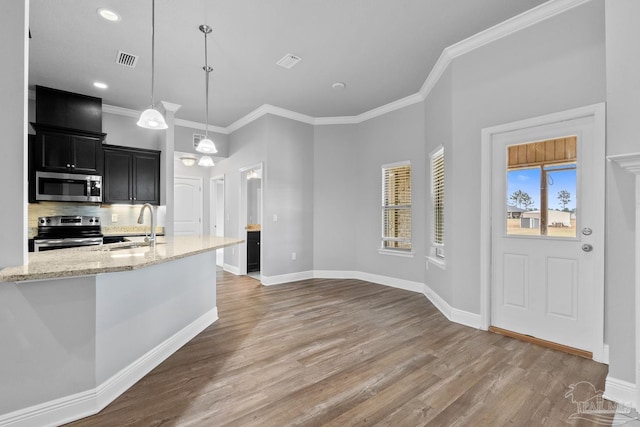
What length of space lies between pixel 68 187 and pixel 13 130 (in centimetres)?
322

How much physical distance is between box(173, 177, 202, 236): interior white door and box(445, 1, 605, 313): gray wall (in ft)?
19.2

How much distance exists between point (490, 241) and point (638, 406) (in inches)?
63.4

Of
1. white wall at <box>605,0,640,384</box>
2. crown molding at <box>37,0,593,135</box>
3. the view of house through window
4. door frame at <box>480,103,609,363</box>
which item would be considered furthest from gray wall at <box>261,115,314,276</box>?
white wall at <box>605,0,640,384</box>

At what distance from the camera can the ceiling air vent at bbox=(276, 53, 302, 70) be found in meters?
3.58

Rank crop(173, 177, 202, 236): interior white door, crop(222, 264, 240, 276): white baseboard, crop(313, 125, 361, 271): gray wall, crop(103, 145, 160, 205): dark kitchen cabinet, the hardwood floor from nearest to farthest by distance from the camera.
A: the hardwood floor < crop(103, 145, 160, 205): dark kitchen cabinet < crop(313, 125, 361, 271): gray wall < crop(222, 264, 240, 276): white baseboard < crop(173, 177, 202, 236): interior white door

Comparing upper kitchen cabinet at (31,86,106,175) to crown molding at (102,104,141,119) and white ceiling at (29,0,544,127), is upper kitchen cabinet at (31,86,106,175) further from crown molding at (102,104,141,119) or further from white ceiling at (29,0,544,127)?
crown molding at (102,104,141,119)

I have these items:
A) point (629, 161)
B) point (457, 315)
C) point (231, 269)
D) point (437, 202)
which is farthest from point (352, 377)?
point (231, 269)

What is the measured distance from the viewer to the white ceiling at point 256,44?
9.03ft

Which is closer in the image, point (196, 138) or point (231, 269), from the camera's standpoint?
point (196, 138)

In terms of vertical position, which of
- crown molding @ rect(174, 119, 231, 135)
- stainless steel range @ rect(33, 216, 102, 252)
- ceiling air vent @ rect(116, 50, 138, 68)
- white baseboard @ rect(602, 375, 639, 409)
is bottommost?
white baseboard @ rect(602, 375, 639, 409)

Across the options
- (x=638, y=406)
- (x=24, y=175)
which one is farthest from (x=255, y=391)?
(x=638, y=406)

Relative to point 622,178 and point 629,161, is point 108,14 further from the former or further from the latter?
point 622,178

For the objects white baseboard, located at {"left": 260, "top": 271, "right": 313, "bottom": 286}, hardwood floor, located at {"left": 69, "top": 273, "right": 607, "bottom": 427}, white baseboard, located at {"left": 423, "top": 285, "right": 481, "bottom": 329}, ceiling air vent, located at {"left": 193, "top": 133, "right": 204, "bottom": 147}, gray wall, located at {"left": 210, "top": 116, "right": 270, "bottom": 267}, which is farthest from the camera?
ceiling air vent, located at {"left": 193, "top": 133, "right": 204, "bottom": 147}

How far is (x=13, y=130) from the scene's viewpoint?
1756 millimetres
